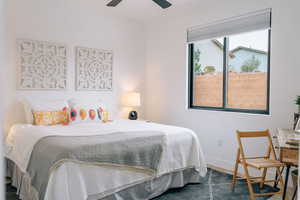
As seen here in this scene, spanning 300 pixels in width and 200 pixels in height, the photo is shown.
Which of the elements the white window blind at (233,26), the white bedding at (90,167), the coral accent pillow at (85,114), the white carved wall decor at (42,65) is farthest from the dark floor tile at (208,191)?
the white window blind at (233,26)

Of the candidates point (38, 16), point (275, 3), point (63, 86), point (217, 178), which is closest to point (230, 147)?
point (217, 178)

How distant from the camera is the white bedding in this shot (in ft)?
6.54

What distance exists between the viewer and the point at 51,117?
133 inches

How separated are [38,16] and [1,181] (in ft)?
12.1

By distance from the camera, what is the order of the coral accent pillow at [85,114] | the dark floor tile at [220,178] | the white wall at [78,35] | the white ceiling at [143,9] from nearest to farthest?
the dark floor tile at [220,178], the white wall at [78,35], the coral accent pillow at [85,114], the white ceiling at [143,9]

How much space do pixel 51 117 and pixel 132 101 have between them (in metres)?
1.50

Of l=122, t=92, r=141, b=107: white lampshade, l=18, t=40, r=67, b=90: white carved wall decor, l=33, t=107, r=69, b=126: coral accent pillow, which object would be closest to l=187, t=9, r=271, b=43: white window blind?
l=122, t=92, r=141, b=107: white lampshade

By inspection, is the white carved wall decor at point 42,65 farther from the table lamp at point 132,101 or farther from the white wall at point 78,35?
the table lamp at point 132,101

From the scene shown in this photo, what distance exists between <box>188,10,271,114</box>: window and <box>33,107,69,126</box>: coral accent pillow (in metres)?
2.04

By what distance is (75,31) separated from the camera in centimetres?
399

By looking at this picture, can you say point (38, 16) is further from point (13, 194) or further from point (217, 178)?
point (217, 178)

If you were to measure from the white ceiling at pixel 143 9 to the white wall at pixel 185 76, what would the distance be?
15cm

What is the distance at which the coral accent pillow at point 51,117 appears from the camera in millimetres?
3271

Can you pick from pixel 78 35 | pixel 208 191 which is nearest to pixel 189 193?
pixel 208 191
